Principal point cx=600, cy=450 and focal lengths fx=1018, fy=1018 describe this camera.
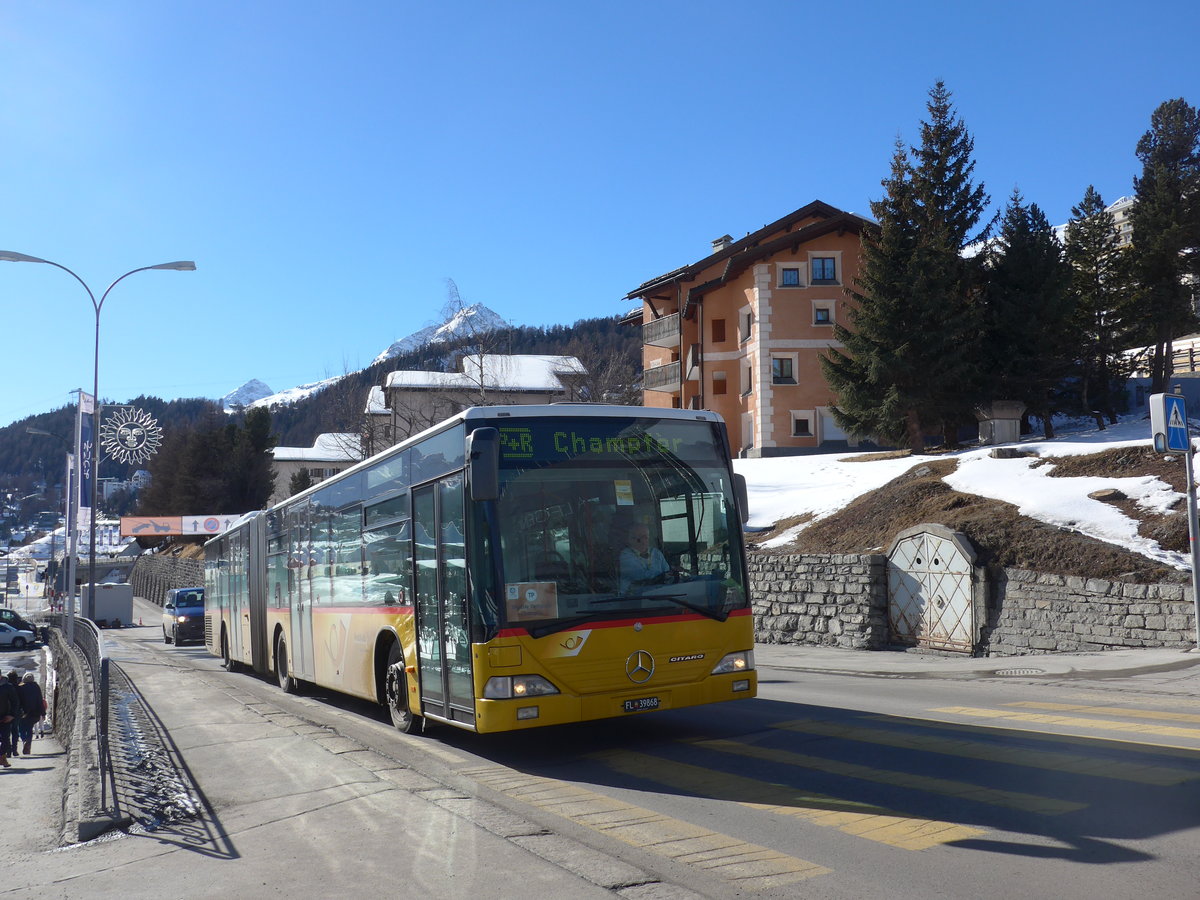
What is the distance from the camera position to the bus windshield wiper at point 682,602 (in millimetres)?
8258

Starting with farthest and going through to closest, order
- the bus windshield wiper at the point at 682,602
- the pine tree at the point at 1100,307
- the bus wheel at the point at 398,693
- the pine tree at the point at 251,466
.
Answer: the pine tree at the point at 251,466, the pine tree at the point at 1100,307, the bus wheel at the point at 398,693, the bus windshield wiper at the point at 682,602

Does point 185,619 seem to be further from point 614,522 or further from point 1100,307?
point 1100,307

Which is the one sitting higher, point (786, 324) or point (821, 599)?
point (786, 324)

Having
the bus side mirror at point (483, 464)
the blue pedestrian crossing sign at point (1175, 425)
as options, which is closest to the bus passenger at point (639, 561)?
the bus side mirror at point (483, 464)

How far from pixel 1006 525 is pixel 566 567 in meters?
12.9

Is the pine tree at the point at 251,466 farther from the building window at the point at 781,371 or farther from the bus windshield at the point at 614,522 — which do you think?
the bus windshield at the point at 614,522

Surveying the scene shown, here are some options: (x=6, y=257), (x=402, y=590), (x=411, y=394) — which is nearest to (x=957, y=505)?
(x=402, y=590)

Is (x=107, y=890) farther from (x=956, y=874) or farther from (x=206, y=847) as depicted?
(x=956, y=874)

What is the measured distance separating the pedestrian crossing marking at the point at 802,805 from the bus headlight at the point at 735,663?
90 centimetres

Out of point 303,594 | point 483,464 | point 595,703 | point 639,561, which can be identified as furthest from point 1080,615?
point 483,464

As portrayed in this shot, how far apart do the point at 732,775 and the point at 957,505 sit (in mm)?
14668

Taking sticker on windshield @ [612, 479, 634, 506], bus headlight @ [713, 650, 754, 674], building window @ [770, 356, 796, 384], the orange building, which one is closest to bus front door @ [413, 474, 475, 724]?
sticker on windshield @ [612, 479, 634, 506]

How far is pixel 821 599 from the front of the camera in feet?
69.5

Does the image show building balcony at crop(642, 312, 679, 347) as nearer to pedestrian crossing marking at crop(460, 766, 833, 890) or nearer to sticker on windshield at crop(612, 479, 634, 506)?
sticker on windshield at crop(612, 479, 634, 506)
